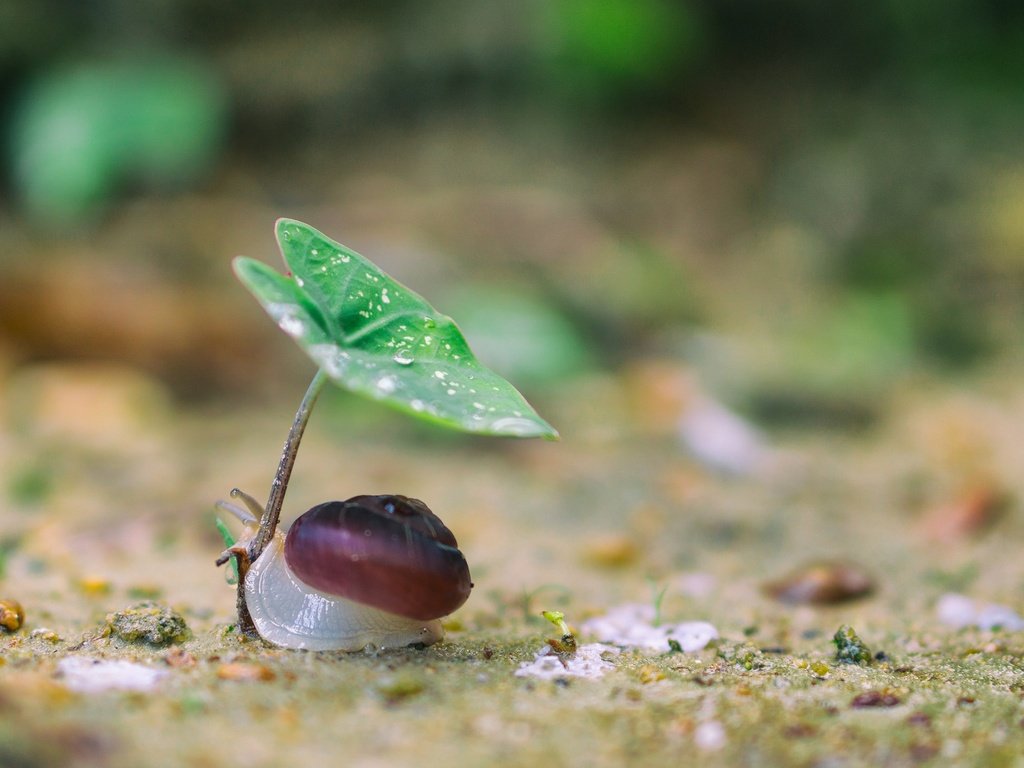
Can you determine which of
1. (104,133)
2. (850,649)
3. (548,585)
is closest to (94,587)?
(548,585)

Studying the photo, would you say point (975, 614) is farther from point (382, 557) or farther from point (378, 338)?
point (378, 338)

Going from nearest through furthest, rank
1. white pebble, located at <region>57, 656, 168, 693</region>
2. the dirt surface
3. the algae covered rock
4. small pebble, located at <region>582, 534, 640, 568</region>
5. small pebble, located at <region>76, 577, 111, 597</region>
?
the dirt surface → white pebble, located at <region>57, 656, 168, 693</region> → the algae covered rock → small pebble, located at <region>76, 577, 111, 597</region> → small pebble, located at <region>582, 534, 640, 568</region>

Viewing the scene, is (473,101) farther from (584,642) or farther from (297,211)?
(584,642)

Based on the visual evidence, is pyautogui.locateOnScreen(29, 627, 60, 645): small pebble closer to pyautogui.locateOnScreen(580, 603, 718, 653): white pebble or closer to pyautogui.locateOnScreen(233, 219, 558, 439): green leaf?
pyautogui.locateOnScreen(233, 219, 558, 439): green leaf

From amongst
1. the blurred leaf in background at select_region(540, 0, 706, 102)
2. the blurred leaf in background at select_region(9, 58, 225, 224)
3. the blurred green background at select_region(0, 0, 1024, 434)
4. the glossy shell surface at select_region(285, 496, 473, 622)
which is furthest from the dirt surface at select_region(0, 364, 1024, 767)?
the blurred leaf in background at select_region(540, 0, 706, 102)

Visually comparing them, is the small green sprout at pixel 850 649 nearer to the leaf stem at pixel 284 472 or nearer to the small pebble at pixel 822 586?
the small pebble at pixel 822 586

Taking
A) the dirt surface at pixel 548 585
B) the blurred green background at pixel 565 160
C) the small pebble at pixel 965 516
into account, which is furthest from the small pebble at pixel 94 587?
the blurred green background at pixel 565 160

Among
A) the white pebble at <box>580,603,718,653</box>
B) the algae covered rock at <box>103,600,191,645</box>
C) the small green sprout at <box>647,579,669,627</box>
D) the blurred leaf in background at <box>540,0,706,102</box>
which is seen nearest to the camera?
the algae covered rock at <box>103,600,191,645</box>

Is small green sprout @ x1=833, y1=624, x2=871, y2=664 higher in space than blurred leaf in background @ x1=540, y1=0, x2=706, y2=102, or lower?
lower
